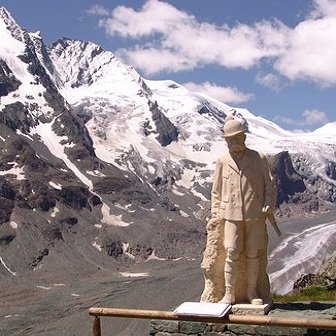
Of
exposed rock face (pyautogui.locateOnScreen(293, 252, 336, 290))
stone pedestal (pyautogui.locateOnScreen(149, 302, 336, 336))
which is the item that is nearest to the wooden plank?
stone pedestal (pyautogui.locateOnScreen(149, 302, 336, 336))

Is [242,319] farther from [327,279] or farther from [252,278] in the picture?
[327,279]

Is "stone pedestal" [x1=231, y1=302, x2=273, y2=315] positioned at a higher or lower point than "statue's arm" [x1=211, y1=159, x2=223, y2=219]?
lower

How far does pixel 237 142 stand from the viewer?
14867 millimetres

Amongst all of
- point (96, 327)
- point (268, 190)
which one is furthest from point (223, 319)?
point (268, 190)

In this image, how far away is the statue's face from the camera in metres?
14.8

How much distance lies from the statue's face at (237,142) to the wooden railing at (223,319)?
5.32 meters

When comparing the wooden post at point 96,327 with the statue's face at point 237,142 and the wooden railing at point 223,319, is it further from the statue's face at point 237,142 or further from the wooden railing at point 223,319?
the statue's face at point 237,142

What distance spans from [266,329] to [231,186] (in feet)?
11.4

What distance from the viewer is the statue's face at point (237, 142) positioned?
14.8m

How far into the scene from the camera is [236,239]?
1430 centimetres

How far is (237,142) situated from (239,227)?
1902 mm

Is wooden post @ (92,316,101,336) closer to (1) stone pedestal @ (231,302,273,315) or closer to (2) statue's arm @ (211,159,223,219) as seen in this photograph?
(1) stone pedestal @ (231,302,273,315)

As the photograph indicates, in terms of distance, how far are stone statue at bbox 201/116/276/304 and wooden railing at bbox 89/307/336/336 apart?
4.12 meters

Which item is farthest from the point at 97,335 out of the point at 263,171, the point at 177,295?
the point at 177,295
